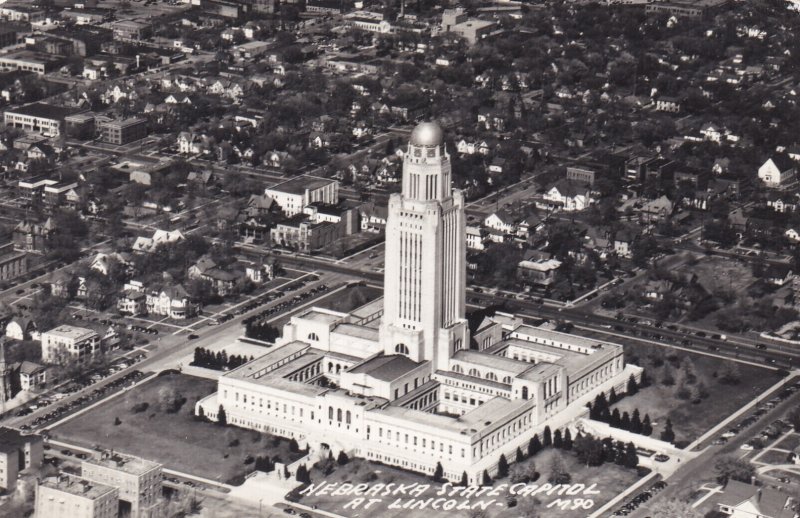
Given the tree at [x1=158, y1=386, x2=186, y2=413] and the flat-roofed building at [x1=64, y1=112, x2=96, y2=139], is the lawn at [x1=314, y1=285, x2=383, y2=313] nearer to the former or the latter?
the tree at [x1=158, y1=386, x2=186, y2=413]

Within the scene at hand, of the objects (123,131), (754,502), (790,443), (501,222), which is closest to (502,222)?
(501,222)

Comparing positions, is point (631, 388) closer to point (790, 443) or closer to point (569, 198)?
point (790, 443)

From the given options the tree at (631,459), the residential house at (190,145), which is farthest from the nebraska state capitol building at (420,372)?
the residential house at (190,145)

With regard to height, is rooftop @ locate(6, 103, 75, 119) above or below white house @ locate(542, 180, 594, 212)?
below

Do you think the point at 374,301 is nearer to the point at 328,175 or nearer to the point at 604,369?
the point at 604,369

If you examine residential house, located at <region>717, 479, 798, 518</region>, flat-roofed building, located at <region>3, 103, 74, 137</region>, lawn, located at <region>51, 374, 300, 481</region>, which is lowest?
flat-roofed building, located at <region>3, 103, 74, 137</region>

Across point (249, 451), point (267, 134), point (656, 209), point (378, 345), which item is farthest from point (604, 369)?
point (267, 134)

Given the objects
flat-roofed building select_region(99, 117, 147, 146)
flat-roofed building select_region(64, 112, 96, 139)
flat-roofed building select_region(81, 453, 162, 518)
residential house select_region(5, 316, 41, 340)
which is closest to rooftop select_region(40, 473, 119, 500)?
flat-roofed building select_region(81, 453, 162, 518)
